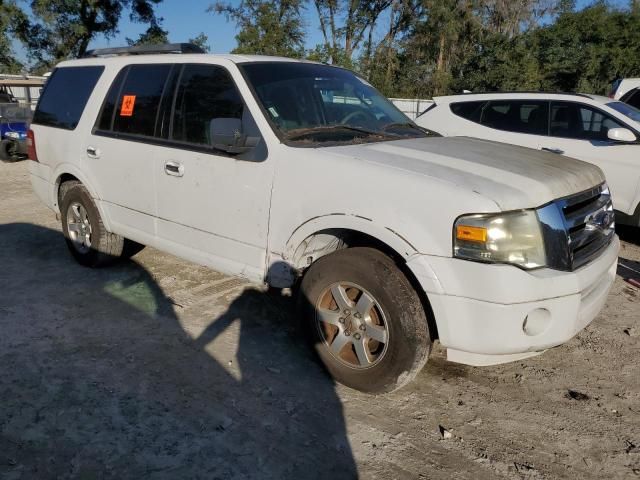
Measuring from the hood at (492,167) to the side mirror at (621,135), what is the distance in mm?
3047

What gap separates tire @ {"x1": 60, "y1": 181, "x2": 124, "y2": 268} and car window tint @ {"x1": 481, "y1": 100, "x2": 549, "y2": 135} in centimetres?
501

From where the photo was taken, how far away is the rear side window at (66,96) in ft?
15.5

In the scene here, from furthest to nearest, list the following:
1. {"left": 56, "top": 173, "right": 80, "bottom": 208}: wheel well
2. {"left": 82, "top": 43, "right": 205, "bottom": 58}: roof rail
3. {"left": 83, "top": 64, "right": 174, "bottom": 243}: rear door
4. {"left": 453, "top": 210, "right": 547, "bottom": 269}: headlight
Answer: {"left": 56, "top": 173, "right": 80, "bottom": 208}: wheel well < {"left": 82, "top": 43, "right": 205, "bottom": 58}: roof rail < {"left": 83, "top": 64, "right": 174, "bottom": 243}: rear door < {"left": 453, "top": 210, "right": 547, "bottom": 269}: headlight

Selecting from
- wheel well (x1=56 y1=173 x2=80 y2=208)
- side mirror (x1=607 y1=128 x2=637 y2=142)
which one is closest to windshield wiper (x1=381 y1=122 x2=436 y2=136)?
wheel well (x1=56 y1=173 x2=80 y2=208)

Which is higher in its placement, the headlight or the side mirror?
the side mirror

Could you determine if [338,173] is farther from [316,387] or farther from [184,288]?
[184,288]

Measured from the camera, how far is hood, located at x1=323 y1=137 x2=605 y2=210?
2.64 meters

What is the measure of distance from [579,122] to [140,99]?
518 cm

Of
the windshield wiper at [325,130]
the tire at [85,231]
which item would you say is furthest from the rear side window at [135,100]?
the windshield wiper at [325,130]

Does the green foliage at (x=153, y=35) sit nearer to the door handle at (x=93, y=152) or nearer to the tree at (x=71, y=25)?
the tree at (x=71, y=25)

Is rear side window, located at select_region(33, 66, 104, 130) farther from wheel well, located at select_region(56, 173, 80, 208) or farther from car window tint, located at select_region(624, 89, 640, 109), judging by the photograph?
car window tint, located at select_region(624, 89, 640, 109)

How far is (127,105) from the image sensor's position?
14.1 feet

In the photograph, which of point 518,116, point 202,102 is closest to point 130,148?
point 202,102

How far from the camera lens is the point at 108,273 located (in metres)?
4.95
